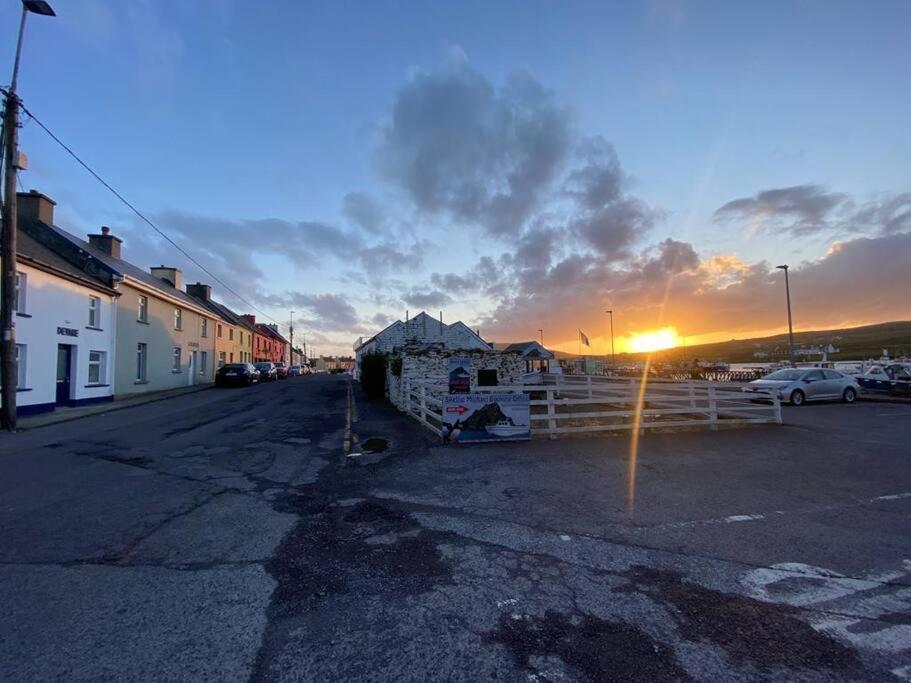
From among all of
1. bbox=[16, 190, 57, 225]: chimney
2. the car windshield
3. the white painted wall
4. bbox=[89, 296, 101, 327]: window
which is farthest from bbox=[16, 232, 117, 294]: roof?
the car windshield

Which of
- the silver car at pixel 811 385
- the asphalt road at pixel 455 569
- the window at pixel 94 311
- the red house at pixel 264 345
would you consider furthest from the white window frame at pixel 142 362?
the silver car at pixel 811 385

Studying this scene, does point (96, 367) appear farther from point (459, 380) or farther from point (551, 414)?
point (551, 414)

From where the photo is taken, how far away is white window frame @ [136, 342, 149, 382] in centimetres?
2423

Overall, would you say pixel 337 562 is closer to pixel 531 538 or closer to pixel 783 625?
pixel 531 538

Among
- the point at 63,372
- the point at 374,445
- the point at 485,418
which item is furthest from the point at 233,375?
the point at 485,418

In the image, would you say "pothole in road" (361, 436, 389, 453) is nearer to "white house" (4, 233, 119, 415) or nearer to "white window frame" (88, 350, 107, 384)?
"white house" (4, 233, 119, 415)

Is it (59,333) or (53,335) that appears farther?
(59,333)

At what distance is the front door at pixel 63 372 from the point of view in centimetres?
1803

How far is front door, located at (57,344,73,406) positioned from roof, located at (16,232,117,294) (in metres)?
2.83

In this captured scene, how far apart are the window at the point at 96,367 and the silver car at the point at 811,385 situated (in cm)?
2826

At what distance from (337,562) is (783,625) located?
11.5 feet

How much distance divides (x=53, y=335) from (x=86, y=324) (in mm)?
2127

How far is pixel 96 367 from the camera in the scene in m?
20.3

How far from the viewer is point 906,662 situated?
9.11 feet
